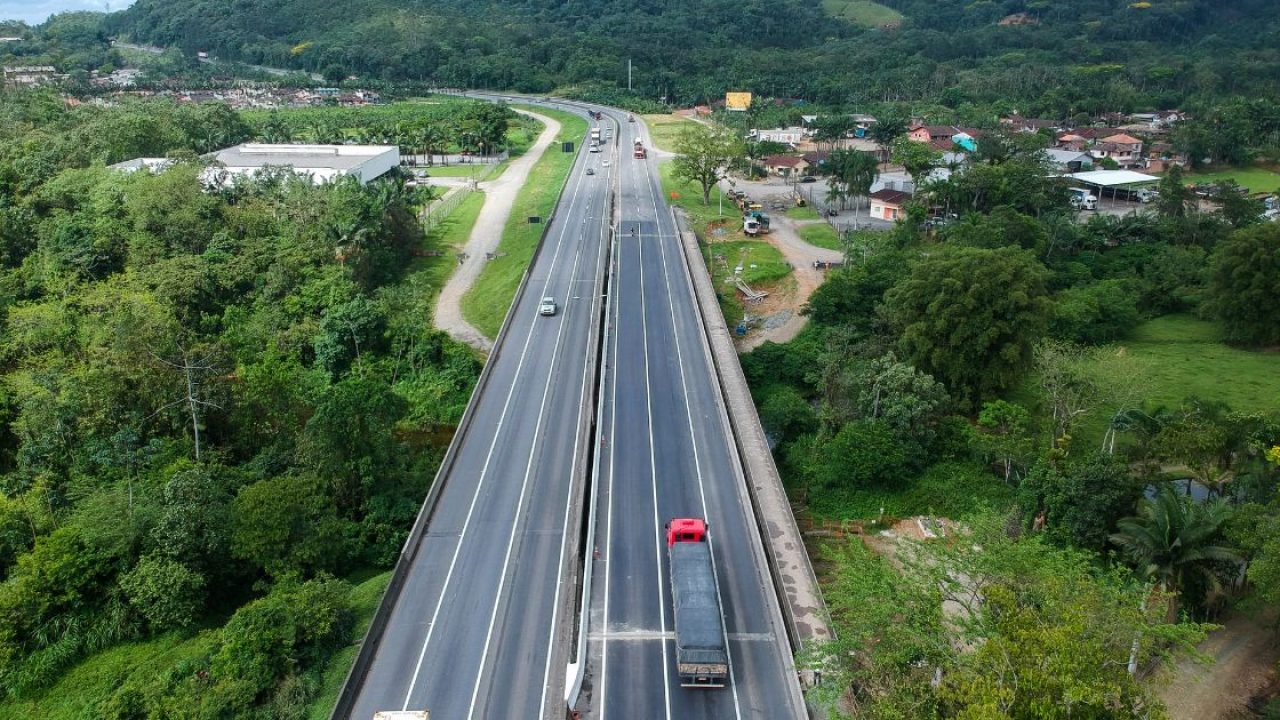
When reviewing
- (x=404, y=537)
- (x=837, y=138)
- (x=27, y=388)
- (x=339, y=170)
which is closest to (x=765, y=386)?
(x=404, y=537)

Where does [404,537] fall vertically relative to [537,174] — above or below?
below

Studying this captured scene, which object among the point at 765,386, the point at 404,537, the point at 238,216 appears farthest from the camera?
the point at 238,216

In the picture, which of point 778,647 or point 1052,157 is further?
point 1052,157

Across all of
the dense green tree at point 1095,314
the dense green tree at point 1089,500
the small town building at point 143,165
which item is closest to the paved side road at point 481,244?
the small town building at point 143,165

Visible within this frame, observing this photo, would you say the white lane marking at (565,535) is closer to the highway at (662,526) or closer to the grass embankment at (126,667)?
the highway at (662,526)

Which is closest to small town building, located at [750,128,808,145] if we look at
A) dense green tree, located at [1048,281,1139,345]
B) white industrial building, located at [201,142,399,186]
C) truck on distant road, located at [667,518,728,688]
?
white industrial building, located at [201,142,399,186]

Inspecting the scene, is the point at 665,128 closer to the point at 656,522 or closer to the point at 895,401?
the point at 895,401

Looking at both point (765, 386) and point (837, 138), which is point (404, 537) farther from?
point (837, 138)
